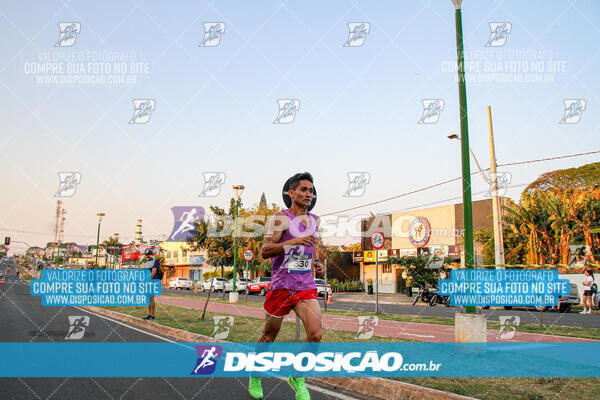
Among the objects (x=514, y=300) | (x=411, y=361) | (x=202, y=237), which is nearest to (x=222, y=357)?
(x=411, y=361)

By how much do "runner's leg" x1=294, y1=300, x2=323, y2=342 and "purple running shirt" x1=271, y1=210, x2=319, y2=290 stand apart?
152mm

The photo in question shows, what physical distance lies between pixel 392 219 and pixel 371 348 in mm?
33955

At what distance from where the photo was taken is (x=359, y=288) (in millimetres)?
43625

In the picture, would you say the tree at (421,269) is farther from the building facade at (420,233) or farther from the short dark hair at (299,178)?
the short dark hair at (299,178)

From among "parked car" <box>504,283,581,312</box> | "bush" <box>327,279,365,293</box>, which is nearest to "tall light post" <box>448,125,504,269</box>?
"parked car" <box>504,283,581,312</box>

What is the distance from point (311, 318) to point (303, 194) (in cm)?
112

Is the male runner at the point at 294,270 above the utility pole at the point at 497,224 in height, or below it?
below

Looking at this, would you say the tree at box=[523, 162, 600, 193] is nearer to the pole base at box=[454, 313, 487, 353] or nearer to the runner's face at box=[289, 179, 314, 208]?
the pole base at box=[454, 313, 487, 353]

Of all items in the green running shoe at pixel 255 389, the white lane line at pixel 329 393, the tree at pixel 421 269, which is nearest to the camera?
the green running shoe at pixel 255 389

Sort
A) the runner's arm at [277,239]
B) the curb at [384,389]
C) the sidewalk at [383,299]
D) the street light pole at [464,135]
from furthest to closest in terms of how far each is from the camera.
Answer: the sidewalk at [383,299] → the street light pole at [464,135] → the curb at [384,389] → the runner's arm at [277,239]

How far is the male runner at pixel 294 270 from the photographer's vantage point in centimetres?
405

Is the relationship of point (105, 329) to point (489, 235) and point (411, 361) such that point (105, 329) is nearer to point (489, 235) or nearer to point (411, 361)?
point (411, 361)

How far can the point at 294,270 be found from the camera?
4.14 m

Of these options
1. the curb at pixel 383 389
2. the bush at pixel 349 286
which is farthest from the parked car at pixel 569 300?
the bush at pixel 349 286
